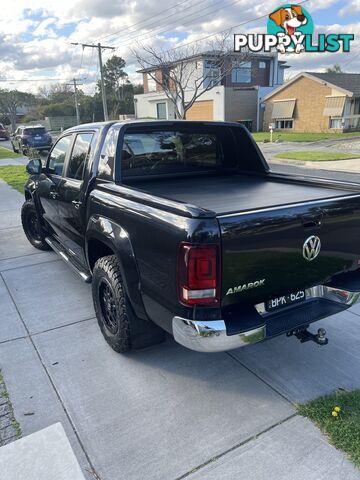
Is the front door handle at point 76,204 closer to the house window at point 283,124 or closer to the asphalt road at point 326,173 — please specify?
the asphalt road at point 326,173

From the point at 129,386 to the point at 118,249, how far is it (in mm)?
1019

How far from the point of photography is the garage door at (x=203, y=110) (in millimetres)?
39316

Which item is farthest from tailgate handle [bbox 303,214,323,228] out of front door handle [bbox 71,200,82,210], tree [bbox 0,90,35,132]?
tree [bbox 0,90,35,132]

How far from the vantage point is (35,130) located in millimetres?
22016

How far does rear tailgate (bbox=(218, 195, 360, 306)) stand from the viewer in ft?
7.39

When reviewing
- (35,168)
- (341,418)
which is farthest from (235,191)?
(35,168)

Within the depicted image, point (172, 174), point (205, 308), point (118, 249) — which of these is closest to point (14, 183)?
point (172, 174)

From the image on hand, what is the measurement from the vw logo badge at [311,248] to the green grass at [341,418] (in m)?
0.97

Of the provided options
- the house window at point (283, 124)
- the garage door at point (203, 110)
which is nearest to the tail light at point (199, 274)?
the house window at point (283, 124)

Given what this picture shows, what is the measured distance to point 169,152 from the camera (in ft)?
12.9

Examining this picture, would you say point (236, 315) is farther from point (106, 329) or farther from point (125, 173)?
point (125, 173)

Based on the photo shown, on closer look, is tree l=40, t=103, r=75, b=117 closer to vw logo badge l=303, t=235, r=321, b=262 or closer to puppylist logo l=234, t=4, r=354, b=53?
puppylist logo l=234, t=4, r=354, b=53

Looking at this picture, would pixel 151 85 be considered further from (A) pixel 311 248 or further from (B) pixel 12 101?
(A) pixel 311 248

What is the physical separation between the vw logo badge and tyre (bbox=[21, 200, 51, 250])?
4095 mm
